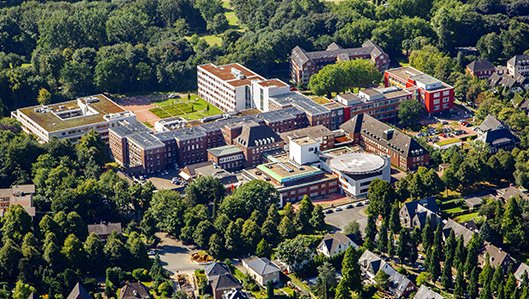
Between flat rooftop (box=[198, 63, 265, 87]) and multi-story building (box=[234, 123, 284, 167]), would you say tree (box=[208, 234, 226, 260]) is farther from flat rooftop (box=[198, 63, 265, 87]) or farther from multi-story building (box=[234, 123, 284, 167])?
flat rooftop (box=[198, 63, 265, 87])

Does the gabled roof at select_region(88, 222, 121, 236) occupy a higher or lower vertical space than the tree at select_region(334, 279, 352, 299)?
lower

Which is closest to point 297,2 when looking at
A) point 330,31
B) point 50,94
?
point 330,31

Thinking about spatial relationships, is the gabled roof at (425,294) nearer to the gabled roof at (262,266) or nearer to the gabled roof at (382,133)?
the gabled roof at (262,266)

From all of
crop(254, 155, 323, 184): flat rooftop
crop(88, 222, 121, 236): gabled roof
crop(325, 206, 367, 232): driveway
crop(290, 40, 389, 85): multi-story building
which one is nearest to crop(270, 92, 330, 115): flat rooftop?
crop(254, 155, 323, 184): flat rooftop

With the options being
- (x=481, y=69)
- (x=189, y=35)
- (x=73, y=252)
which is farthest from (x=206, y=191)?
(x=189, y=35)

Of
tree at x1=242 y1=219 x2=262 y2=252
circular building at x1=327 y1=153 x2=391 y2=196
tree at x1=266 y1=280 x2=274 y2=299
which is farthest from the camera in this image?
circular building at x1=327 y1=153 x2=391 y2=196

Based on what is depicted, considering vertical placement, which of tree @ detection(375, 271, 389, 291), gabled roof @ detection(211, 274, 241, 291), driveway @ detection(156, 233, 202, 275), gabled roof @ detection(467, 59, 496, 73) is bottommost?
driveway @ detection(156, 233, 202, 275)
